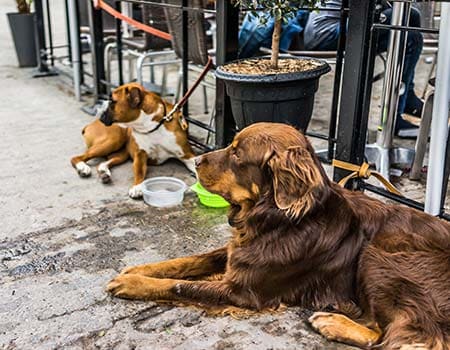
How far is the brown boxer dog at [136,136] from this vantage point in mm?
3312

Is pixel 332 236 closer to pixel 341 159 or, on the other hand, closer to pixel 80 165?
pixel 341 159

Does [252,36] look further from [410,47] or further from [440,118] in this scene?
[440,118]

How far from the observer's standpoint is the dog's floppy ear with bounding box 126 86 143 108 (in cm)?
330

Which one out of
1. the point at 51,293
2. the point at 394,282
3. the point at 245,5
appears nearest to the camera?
→ the point at 394,282

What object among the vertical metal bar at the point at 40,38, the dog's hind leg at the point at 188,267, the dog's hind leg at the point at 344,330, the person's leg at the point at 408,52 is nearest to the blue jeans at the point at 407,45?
the person's leg at the point at 408,52

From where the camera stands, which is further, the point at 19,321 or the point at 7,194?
the point at 7,194

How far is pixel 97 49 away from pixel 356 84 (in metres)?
2.79

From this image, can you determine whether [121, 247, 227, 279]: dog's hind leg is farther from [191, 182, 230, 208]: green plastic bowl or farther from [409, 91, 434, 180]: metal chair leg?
[409, 91, 434, 180]: metal chair leg

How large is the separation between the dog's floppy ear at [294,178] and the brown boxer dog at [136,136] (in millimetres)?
1472

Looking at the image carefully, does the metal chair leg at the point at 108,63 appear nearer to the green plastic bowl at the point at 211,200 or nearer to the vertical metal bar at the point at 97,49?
the vertical metal bar at the point at 97,49

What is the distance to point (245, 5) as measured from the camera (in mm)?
2643

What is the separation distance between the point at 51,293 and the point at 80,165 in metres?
1.37

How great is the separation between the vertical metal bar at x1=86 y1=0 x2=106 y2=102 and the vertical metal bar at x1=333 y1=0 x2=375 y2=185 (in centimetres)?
268

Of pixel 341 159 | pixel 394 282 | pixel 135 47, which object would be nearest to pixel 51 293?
pixel 394 282
